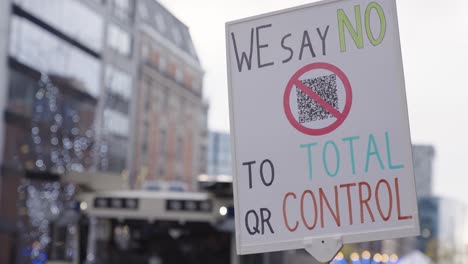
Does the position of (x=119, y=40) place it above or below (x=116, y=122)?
above

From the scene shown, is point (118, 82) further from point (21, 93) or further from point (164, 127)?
point (21, 93)

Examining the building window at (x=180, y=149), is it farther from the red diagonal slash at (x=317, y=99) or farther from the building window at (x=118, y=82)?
the red diagonal slash at (x=317, y=99)

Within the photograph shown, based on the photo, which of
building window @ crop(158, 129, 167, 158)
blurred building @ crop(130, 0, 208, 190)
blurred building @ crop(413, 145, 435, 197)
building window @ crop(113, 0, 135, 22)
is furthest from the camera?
blurred building @ crop(413, 145, 435, 197)

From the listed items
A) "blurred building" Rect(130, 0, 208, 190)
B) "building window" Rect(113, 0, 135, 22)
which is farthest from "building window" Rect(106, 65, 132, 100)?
"building window" Rect(113, 0, 135, 22)

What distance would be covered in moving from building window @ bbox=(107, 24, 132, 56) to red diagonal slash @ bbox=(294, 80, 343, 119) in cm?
3436

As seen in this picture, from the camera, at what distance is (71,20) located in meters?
37.4

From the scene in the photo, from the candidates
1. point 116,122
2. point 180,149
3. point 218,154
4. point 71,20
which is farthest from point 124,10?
point 218,154

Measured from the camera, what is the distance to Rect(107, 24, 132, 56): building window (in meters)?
39.8

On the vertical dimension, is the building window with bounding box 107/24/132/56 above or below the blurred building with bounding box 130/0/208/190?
above

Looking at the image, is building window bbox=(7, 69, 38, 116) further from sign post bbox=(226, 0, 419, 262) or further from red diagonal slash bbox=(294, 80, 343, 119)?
red diagonal slash bbox=(294, 80, 343, 119)

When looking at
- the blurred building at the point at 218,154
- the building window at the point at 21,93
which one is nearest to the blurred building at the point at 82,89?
the building window at the point at 21,93

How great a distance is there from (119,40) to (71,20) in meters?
4.09

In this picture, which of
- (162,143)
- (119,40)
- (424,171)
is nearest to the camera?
(119,40)

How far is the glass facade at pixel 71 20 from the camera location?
115ft
